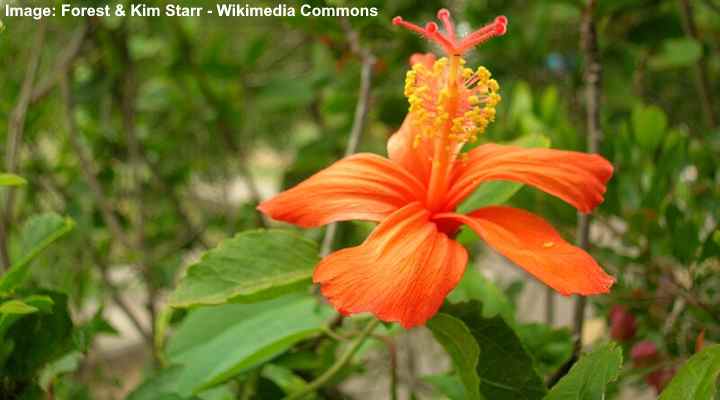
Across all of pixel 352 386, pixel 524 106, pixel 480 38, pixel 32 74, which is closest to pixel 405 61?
pixel 524 106

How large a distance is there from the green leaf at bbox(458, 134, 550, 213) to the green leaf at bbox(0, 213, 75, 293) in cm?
31

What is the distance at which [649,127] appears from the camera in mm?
881

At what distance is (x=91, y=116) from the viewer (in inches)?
60.6

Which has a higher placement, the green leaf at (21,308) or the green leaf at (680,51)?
the green leaf at (680,51)

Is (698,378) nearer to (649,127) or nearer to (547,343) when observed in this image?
(547,343)

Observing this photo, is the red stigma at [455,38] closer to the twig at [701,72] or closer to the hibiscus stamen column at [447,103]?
the hibiscus stamen column at [447,103]

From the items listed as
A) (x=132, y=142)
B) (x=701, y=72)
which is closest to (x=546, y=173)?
(x=701, y=72)

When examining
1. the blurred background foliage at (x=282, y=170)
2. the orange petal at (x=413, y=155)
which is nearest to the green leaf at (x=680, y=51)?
the blurred background foliage at (x=282, y=170)

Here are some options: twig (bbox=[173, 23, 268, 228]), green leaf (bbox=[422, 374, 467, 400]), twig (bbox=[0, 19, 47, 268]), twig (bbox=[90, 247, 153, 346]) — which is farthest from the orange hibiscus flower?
twig (bbox=[173, 23, 268, 228])

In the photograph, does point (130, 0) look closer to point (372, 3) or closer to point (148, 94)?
point (372, 3)

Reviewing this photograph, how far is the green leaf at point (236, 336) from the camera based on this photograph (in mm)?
611

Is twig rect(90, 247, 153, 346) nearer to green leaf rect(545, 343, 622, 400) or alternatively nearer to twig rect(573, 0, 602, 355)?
twig rect(573, 0, 602, 355)

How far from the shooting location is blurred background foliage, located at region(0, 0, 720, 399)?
0.67 m

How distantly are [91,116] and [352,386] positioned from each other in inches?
46.3
